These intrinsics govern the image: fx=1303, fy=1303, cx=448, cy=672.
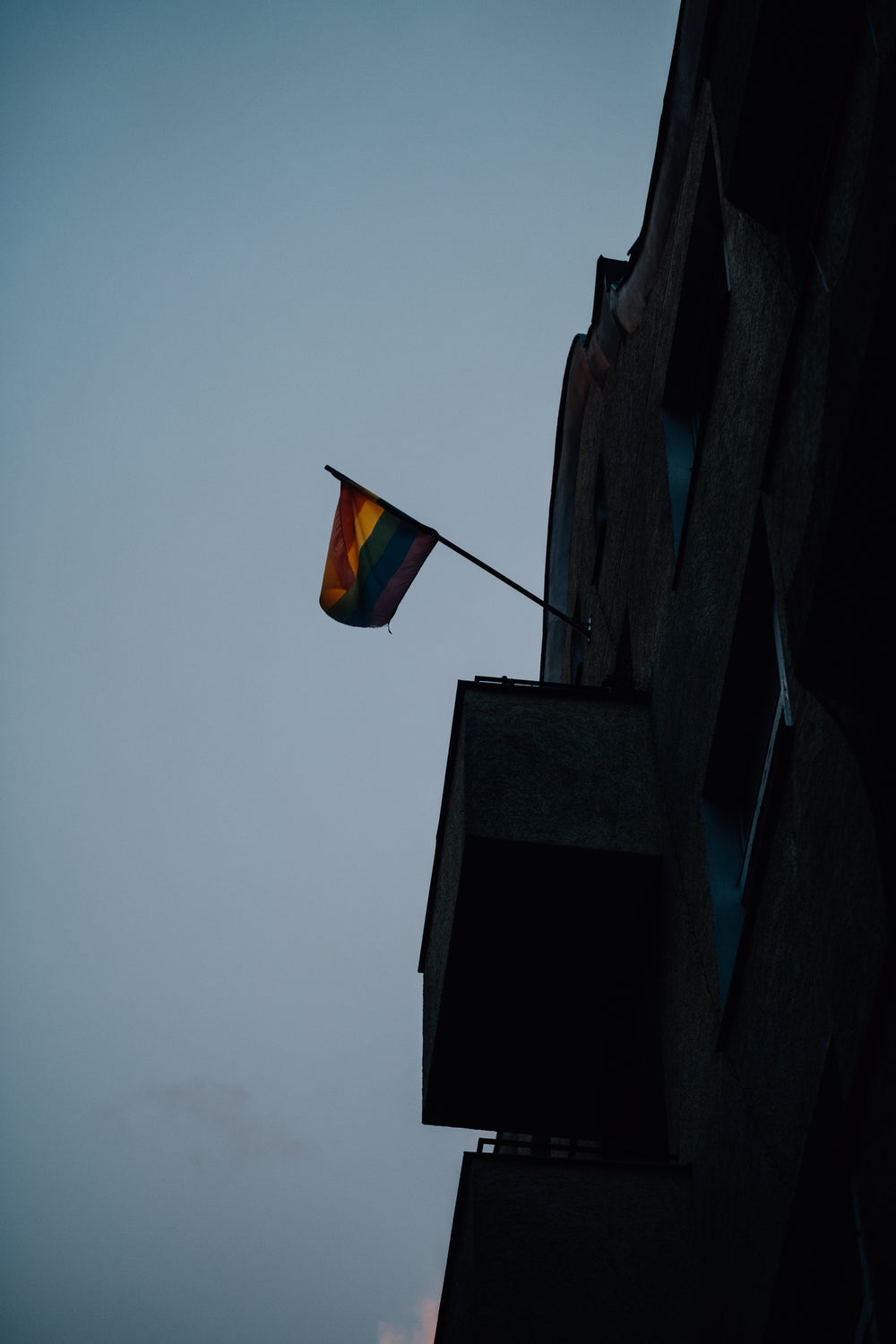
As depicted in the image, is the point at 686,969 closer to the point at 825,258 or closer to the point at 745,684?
the point at 745,684

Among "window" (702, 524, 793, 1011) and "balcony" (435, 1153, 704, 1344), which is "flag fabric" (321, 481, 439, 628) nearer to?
"window" (702, 524, 793, 1011)

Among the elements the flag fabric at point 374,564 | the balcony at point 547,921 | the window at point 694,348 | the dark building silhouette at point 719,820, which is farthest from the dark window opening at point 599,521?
the balcony at point 547,921

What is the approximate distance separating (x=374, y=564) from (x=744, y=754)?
511 cm

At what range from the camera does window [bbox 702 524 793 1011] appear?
6.16 metres

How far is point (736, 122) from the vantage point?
6391mm

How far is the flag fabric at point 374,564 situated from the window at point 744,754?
188 inches

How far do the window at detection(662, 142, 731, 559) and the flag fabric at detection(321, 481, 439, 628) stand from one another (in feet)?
9.25

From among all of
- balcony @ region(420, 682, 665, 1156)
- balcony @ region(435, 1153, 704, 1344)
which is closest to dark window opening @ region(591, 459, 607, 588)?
balcony @ region(420, 682, 665, 1156)

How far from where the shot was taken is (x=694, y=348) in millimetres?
8844

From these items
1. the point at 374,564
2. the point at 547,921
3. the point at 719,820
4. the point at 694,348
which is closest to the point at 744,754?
the point at 719,820

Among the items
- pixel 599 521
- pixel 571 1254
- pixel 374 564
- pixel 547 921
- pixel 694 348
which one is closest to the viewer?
pixel 571 1254

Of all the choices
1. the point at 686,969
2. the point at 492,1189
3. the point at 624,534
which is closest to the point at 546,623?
the point at 624,534

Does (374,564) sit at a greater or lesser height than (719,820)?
greater

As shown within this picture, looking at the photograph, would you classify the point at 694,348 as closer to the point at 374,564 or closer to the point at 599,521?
the point at 374,564
